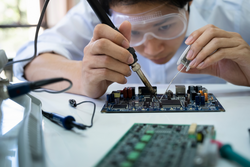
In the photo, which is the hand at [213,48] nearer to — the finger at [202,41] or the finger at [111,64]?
the finger at [202,41]

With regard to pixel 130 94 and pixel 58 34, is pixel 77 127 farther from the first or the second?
pixel 58 34

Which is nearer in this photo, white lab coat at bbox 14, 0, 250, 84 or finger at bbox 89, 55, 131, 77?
finger at bbox 89, 55, 131, 77

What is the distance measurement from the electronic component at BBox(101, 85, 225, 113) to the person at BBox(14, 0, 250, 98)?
75mm

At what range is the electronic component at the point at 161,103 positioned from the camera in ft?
2.12

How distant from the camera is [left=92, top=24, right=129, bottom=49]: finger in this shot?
698 millimetres

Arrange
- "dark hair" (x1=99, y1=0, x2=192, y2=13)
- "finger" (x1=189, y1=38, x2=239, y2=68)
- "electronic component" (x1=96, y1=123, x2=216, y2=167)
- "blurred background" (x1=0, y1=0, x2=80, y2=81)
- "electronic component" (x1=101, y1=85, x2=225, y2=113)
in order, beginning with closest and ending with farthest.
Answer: "electronic component" (x1=96, y1=123, x2=216, y2=167) < "electronic component" (x1=101, y1=85, x2=225, y2=113) < "finger" (x1=189, y1=38, x2=239, y2=68) < "dark hair" (x1=99, y1=0, x2=192, y2=13) < "blurred background" (x1=0, y1=0, x2=80, y2=81)

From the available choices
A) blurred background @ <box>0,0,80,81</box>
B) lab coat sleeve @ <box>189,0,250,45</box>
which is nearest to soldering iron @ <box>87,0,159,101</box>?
lab coat sleeve @ <box>189,0,250,45</box>

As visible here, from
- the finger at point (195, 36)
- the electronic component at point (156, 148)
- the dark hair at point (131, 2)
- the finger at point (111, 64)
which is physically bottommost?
the electronic component at point (156, 148)

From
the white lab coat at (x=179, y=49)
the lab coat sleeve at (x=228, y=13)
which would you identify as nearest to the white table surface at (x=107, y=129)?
the white lab coat at (x=179, y=49)

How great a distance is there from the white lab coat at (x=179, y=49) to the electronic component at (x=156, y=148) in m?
0.97

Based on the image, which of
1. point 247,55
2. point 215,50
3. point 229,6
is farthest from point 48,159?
point 229,6

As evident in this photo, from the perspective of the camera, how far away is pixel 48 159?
40 cm

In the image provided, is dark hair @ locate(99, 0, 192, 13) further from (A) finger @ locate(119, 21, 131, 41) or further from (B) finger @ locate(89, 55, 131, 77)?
(B) finger @ locate(89, 55, 131, 77)

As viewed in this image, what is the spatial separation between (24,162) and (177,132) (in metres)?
0.30
